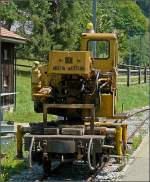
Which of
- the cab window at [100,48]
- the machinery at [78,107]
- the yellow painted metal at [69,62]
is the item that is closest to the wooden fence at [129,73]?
the cab window at [100,48]

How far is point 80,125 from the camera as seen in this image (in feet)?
37.9

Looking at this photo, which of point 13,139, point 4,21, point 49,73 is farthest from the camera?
point 4,21

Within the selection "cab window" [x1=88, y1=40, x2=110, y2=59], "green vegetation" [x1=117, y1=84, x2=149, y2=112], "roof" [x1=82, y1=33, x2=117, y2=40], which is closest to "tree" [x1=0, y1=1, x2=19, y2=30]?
"green vegetation" [x1=117, y1=84, x2=149, y2=112]

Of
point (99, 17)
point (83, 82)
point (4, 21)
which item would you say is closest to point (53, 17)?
point (4, 21)

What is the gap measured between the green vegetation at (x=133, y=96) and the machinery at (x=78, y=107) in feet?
49.6

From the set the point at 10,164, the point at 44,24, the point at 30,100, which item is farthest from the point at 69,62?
the point at 44,24

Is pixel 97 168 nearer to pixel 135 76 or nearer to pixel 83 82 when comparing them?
pixel 83 82

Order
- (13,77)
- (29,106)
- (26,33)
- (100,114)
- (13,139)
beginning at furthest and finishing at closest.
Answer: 1. (26,33)
2. (13,77)
3. (29,106)
4. (13,139)
5. (100,114)

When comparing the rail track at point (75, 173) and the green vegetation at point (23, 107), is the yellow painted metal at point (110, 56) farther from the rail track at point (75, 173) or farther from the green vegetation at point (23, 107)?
the green vegetation at point (23, 107)

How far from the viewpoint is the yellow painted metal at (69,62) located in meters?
10.9

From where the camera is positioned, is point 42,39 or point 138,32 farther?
point 42,39

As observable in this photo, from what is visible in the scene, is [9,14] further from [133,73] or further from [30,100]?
[30,100]

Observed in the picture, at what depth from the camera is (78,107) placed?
11.2 metres

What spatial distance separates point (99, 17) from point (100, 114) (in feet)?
36.4
